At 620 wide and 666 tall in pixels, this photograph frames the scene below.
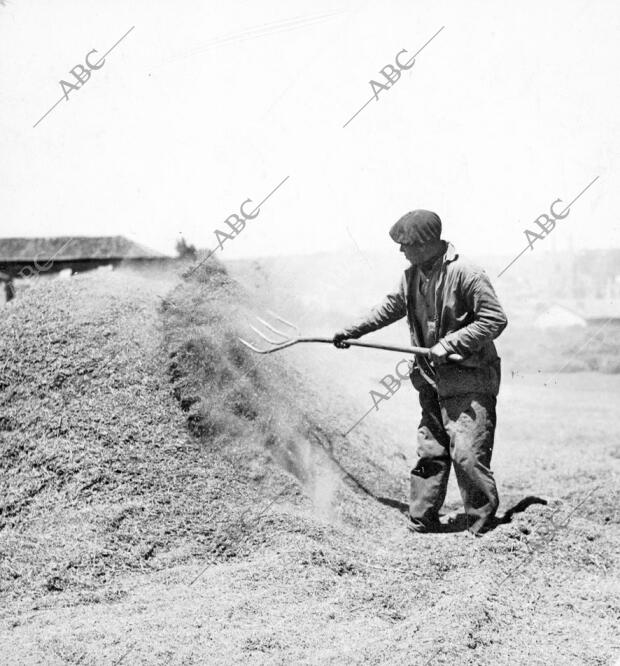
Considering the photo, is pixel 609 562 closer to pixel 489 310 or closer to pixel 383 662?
pixel 489 310

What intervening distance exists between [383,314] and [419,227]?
26.4 inches

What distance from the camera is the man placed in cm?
400

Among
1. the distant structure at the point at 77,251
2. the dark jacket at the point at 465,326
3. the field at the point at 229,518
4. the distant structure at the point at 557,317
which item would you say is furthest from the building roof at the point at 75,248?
the dark jacket at the point at 465,326

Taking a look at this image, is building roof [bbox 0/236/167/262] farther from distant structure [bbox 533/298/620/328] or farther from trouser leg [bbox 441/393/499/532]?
trouser leg [bbox 441/393/499/532]

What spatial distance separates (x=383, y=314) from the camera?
4516 mm

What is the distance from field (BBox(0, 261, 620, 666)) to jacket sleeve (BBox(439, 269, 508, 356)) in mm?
1079

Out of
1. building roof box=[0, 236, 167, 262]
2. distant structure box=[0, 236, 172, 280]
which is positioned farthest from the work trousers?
building roof box=[0, 236, 167, 262]

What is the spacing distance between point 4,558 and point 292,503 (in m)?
1.64

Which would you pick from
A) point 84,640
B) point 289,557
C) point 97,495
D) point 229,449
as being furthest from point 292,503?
point 84,640

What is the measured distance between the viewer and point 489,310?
13.1 feet

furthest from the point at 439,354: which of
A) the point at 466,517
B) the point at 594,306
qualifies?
the point at 594,306

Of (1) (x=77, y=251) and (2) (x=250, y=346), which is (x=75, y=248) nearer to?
(1) (x=77, y=251)

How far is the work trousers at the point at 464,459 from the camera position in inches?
159

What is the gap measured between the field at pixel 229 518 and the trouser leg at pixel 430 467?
162 millimetres
